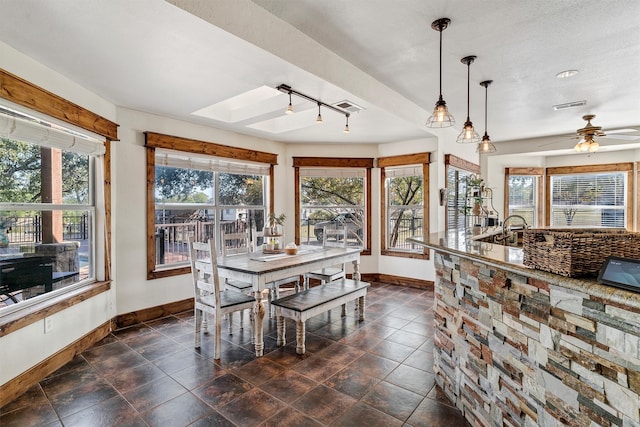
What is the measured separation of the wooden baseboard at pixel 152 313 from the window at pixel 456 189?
4069 millimetres

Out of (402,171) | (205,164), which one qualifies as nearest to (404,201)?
(402,171)

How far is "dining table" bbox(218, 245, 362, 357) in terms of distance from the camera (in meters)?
2.97

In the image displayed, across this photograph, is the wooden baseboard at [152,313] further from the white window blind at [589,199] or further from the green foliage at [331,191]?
the white window blind at [589,199]

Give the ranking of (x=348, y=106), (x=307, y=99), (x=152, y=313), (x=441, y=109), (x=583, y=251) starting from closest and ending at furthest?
(x=583, y=251), (x=441, y=109), (x=307, y=99), (x=348, y=106), (x=152, y=313)

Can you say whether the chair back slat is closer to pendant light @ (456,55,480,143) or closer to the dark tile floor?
the dark tile floor

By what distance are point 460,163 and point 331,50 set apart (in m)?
3.88

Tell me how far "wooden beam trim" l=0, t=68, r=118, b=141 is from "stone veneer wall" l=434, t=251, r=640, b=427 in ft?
10.9

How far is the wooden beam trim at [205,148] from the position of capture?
3.95 m

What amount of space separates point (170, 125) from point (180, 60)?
1743 millimetres

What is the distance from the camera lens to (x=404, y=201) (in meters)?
5.74

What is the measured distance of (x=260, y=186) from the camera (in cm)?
536

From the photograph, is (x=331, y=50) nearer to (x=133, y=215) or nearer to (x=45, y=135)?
(x=45, y=135)

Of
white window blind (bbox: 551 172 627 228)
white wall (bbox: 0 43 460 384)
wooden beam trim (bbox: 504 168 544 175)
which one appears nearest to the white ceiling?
white wall (bbox: 0 43 460 384)

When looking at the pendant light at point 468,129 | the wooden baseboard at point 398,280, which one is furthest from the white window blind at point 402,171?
the pendant light at point 468,129
